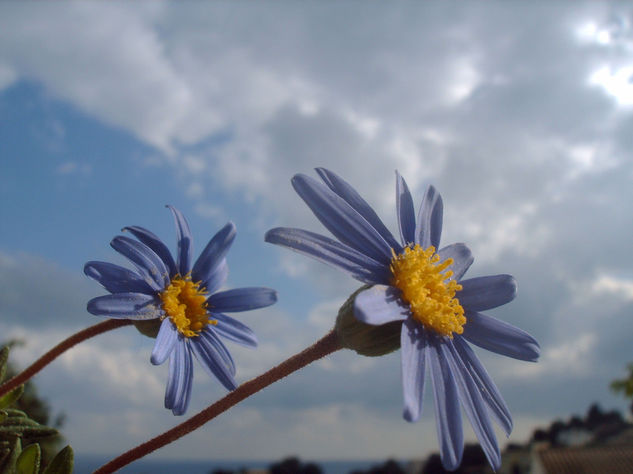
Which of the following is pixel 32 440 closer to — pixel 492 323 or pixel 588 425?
pixel 492 323

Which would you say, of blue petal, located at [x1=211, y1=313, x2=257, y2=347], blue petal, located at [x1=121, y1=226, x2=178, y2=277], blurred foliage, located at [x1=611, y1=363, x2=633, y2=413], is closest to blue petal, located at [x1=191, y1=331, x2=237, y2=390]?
blue petal, located at [x1=211, y1=313, x2=257, y2=347]

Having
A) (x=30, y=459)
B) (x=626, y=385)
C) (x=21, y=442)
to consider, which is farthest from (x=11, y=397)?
(x=626, y=385)

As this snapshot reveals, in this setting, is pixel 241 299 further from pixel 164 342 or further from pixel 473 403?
pixel 473 403

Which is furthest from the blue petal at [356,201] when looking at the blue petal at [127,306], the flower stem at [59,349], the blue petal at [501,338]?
the flower stem at [59,349]

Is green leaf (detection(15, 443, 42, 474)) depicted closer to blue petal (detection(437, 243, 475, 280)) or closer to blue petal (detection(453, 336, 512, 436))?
blue petal (detection(453, 336, 512, 436))

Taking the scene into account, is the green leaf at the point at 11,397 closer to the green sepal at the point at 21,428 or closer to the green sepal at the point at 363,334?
the green sepal at the point at 21,428

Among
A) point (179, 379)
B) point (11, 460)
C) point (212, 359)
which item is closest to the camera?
point (11, 460)
